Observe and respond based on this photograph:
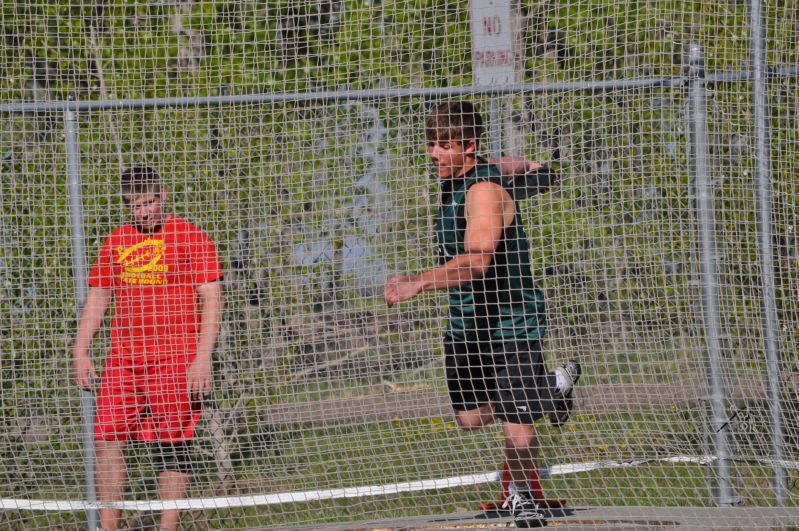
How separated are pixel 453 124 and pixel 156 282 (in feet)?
5.29

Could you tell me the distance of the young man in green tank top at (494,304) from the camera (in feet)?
15.2

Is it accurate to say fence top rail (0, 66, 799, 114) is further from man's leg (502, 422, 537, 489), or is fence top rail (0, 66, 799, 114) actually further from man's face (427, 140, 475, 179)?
man's leg (502, 422, 537, 489)

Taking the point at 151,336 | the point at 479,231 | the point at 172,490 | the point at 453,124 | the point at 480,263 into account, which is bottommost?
the point at 172,490

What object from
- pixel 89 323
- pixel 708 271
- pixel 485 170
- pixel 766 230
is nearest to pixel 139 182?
pixel 89 323

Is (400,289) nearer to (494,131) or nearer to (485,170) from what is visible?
(485,170)

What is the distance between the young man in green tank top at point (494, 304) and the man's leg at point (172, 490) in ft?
4.42

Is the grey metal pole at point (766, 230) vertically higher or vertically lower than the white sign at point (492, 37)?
lower

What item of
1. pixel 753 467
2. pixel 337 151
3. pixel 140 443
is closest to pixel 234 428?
pixel 140 443

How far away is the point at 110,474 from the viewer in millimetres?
4941

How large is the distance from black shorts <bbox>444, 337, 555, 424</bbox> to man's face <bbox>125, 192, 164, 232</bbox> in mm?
1494

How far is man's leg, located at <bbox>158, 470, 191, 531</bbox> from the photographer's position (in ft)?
16.1

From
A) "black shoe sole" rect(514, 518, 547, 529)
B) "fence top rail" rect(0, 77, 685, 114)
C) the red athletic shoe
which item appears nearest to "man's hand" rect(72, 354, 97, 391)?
"fence top rail" rect(0, 77, 685, 114)

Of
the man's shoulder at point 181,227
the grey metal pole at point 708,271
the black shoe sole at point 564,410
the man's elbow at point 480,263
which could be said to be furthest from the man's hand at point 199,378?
the grey metal pole at point 708,271

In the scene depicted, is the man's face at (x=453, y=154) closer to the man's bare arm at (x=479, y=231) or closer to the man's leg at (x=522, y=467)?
the man's bare arm at (x=479, y=231)
